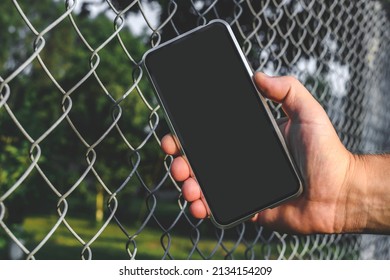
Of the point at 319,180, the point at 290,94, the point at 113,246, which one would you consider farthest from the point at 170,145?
the point at 113,246

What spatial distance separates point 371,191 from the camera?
1.75 metres

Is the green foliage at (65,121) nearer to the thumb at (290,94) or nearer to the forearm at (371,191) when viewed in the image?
the thumb at (290,94)

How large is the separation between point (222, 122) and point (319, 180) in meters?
0.40

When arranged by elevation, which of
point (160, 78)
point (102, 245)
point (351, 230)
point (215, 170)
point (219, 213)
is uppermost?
point (160, 78)

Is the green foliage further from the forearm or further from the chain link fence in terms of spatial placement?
the forearm

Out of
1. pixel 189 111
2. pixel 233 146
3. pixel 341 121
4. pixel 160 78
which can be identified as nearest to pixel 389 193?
pixel 233 146

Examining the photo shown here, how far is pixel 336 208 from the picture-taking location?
173 cm

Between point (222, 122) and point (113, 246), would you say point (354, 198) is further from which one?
point (113, 246)

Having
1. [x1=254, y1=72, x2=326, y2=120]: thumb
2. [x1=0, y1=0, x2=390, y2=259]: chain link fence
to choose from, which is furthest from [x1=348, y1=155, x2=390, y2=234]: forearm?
[x1=0, y1=0, x2=390, y2=259]: chain link fence

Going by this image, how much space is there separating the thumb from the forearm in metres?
0.27

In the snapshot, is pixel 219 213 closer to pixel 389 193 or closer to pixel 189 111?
pixel 189 111

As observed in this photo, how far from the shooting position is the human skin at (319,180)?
62.3 inches
